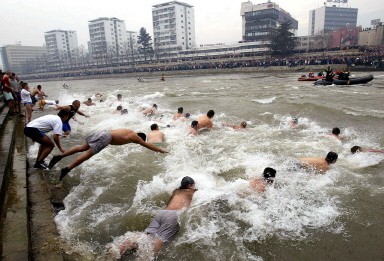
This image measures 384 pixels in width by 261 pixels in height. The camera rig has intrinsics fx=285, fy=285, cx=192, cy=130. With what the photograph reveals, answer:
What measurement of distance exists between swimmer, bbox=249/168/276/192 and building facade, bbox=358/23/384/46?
67411 mm

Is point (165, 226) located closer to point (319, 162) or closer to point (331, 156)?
point (319, 162)

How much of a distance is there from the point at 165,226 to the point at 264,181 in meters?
2.31

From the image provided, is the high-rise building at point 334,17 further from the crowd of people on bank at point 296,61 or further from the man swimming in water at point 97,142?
the man swimming in water at point 97,142

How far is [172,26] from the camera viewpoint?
10294 cm

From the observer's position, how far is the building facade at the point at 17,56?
133 metres

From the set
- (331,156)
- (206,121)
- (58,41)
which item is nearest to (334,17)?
(58,41)

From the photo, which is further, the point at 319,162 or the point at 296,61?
the point at 296,61

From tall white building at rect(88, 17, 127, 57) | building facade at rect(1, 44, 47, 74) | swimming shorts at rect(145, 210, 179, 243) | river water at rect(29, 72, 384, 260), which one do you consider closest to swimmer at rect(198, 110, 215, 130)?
river water at rect(29, 72, 384, 260)

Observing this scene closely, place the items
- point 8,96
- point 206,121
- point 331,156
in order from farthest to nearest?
point 8,96, point 206,121, point 331,156

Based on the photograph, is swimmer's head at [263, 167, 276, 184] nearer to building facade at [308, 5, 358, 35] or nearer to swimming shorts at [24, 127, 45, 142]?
swimming shorts at [24, 127, 45, 142]

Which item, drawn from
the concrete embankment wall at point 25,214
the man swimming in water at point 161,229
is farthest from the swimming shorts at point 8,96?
the man swimming in water at point 161,229

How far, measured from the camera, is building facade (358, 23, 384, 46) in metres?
59.0

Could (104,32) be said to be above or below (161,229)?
above

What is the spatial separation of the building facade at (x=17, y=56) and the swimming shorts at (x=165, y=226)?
5704 inches
